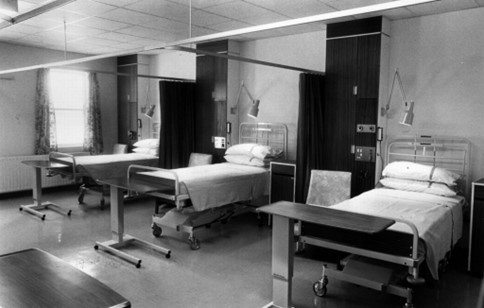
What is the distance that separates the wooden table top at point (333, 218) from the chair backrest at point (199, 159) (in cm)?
322

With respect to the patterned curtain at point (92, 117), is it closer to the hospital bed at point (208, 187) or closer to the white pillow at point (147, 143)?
the white pillow at point (147, 143)

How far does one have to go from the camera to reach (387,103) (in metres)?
5.12

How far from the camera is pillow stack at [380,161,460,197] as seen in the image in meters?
4.19

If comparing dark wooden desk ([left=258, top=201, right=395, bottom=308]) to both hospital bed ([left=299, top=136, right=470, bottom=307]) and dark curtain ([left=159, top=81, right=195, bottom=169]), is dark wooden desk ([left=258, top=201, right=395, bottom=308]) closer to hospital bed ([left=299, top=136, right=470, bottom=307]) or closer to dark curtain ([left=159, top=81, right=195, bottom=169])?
hospital bed ([left=299, top=136, right=470, bottom=307])

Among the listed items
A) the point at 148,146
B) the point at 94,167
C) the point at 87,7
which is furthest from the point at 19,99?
the point at 87,7

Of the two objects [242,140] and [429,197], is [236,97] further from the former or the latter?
[429,197]

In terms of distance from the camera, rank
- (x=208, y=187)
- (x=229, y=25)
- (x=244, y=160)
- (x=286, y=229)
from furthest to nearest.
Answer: (x=244, y=160) < (x=229, y=25) < (x=208, y=187) < (x=286, y=229)

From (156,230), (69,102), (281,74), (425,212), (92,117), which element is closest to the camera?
(425,212)

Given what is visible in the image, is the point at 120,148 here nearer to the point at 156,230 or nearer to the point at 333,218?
the point at 156,230

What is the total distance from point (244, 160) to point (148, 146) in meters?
2.38

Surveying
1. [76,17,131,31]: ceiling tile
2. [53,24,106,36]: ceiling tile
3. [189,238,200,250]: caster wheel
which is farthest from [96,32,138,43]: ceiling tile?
[189,238,200,250]: caster wheel

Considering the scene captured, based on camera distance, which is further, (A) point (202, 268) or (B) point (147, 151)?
(B) point (147, 151)

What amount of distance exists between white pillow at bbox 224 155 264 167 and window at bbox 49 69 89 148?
150 inches

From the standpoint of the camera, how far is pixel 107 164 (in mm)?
6688
